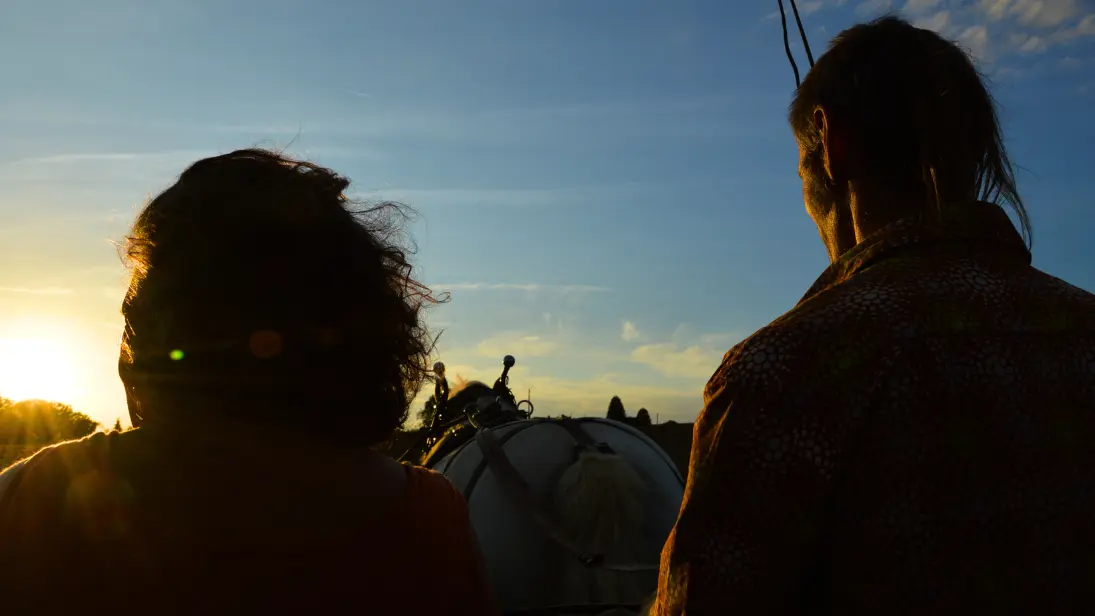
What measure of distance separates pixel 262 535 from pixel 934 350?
39.8 inches

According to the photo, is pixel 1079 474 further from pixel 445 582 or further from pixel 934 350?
pixel 445 582

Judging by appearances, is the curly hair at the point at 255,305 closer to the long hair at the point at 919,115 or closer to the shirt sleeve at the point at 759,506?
the shirt sleeve at the point at 759,506

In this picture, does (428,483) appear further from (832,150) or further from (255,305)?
(832,150)

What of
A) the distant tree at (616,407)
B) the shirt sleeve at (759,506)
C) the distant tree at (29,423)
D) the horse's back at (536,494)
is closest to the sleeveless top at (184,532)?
the shirt sleeve at (759,506)

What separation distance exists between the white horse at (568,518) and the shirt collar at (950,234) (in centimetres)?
229

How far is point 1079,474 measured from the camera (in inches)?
49.3

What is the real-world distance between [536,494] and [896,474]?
2663 mm

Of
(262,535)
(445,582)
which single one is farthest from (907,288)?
(262,535)

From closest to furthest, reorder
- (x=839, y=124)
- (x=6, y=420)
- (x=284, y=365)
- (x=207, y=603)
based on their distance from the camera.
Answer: (x=207, y=603) → (x=284, y=365) → (x=839, y=124) → (x=6, y=420)

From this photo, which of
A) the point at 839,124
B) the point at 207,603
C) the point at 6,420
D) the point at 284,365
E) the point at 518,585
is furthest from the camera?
the point at 6,420

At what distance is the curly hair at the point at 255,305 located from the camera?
132cm

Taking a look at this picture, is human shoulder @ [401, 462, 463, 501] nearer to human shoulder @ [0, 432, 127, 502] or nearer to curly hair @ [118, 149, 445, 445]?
curly hair @ [118, 149, 445, 445]

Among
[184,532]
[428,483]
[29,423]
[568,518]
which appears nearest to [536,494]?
[568,518]

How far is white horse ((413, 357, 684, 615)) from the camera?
3.52m
